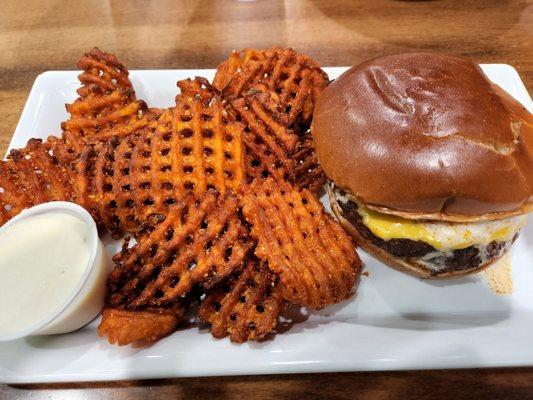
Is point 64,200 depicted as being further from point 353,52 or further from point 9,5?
point 9,5

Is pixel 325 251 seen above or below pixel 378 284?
above

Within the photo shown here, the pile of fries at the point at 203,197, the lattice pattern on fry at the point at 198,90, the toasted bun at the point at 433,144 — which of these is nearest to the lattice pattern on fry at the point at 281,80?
the pile of fries at the point at 203,197

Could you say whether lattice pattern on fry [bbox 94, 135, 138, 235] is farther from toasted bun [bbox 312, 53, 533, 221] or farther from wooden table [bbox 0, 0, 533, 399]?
wooden table [bbox 0, 0, 533, 399]

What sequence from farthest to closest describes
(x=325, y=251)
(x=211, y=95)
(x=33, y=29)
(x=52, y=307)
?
(x=33, y=29), (x=211, y=95), (x=325, y=251), (x=52, y=307)

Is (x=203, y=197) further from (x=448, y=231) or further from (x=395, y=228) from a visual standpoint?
(x=448, y=231)

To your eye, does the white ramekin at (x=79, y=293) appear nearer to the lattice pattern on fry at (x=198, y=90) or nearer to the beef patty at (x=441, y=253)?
the lattice pattern on fry at (x=198, y=90)

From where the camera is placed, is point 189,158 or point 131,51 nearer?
point 189,158

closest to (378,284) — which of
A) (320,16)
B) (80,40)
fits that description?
(320,16)
